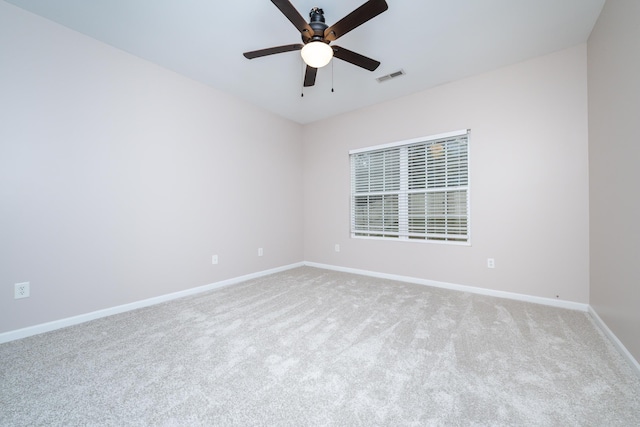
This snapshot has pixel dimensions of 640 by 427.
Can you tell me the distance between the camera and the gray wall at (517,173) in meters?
2.54

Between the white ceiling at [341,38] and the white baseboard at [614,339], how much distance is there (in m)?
2.58

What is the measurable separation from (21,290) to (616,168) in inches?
186

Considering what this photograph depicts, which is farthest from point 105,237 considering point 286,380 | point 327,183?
point 327,183

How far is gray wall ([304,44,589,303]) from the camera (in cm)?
254

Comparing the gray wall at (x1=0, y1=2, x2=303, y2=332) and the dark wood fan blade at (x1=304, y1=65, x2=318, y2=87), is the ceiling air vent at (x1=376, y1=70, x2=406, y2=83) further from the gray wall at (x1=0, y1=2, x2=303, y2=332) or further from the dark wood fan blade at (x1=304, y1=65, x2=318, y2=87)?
the gray wall at (x1=0, y1=2, x2=303, y2=332)

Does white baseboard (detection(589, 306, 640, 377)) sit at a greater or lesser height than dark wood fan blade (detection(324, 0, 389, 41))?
lesser

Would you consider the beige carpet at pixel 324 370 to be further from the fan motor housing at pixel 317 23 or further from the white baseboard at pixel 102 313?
the fan motor housing at pixel 317 23

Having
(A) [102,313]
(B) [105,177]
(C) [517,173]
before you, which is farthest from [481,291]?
(B) [105,177]

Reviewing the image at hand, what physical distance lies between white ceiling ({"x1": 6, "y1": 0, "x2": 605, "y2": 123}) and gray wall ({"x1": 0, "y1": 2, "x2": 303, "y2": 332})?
0.89 ft

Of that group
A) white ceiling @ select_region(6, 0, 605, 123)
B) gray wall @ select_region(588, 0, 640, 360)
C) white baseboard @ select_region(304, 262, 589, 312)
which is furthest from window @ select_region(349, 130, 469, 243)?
gray wall @ select_region(588, 0, 640, 360)

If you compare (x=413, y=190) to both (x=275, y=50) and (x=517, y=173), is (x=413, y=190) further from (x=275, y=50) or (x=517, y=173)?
(x=275, y=50)

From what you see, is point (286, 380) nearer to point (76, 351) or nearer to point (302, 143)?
point (76, 351)

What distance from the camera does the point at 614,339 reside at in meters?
1.83

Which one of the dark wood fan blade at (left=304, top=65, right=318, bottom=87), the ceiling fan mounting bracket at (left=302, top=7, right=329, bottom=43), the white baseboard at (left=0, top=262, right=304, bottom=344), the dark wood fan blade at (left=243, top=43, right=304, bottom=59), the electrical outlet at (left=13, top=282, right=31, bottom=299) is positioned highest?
the ceiling fan mounting bracket at (left=302, top=7, right=329, bottom=43)
